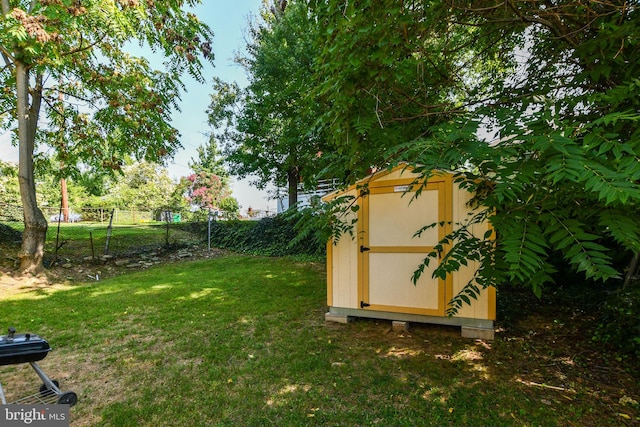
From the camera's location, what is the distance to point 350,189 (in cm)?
365

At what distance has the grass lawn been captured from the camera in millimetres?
1977

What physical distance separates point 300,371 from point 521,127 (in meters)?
2.39

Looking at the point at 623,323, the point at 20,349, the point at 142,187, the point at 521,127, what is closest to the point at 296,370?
the point at 20,349

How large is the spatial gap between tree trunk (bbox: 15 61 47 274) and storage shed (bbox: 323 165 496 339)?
6465 millimetres

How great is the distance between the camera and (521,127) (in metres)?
1.52

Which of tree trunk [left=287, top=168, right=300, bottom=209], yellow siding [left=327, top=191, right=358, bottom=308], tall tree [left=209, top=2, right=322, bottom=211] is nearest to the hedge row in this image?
tree trunk [left=287, top=168, right=300, bottom=209]

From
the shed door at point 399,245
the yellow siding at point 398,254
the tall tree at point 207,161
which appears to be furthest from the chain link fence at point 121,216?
the shed door at point 399,245

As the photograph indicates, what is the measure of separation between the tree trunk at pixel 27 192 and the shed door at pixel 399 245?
22.6ft

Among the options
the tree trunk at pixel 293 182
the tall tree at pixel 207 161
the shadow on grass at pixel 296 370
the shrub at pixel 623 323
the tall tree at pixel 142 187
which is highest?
the tall tree at pixel 207 161

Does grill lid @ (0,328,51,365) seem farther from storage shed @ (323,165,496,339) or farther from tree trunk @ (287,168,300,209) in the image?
tree trunk @ (287,168,300,209)

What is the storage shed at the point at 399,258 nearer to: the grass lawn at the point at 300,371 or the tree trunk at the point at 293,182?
the grass lawn at the point at 300,371

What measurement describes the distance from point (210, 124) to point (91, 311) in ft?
28.1

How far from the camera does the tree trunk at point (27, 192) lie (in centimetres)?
591

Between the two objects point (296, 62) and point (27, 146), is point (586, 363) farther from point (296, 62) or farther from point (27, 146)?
point (27, 146)
